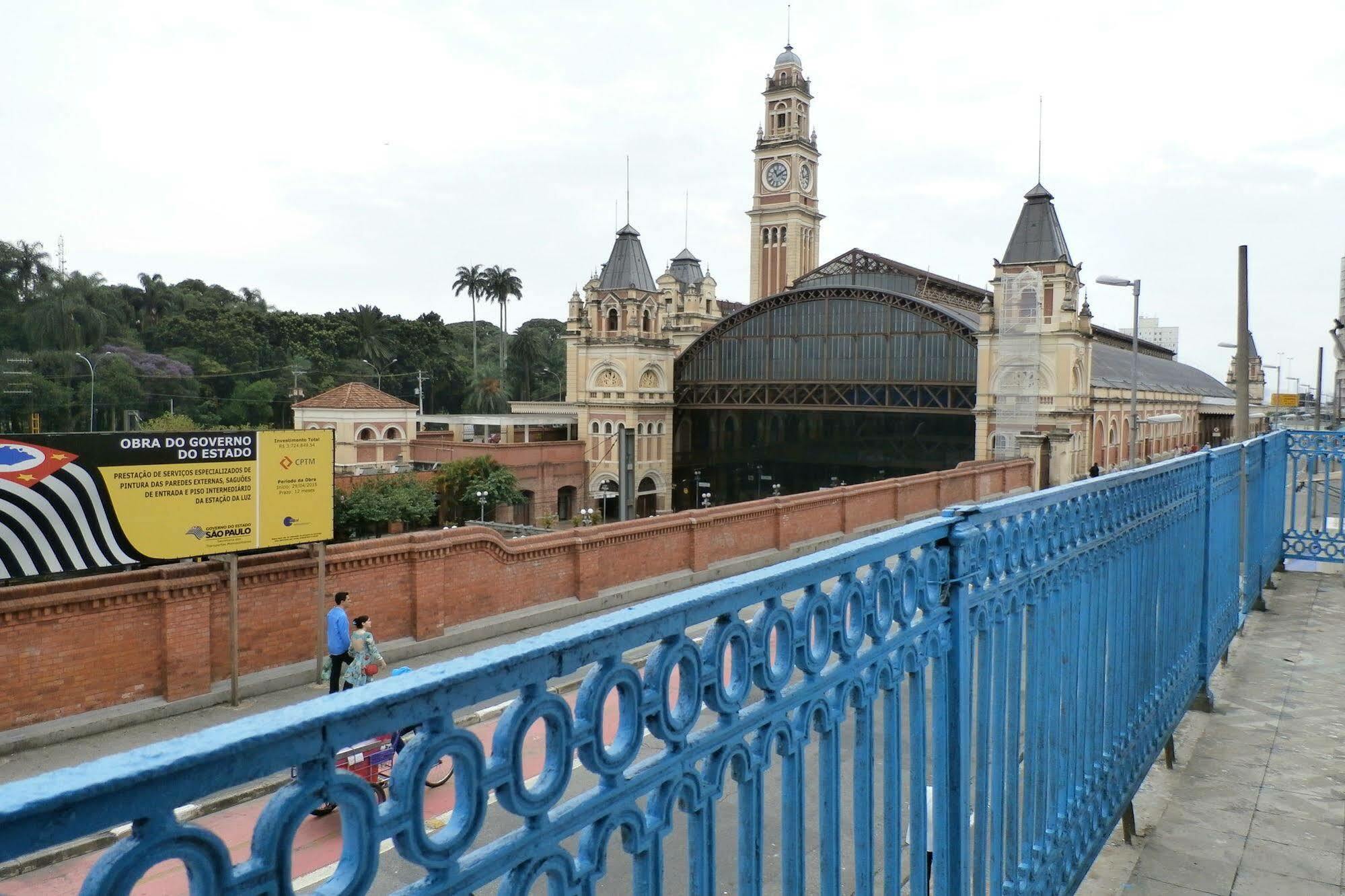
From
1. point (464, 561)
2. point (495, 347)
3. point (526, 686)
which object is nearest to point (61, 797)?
point (526, 686)

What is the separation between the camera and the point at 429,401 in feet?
253

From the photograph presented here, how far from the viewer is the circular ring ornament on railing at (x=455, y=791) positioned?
141 centimetres

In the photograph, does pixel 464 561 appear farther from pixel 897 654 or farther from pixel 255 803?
pixel 897 654

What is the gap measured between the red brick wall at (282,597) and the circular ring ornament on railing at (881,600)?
10.1m

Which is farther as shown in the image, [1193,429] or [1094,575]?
[1193,429]

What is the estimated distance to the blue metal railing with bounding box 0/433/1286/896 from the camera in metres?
1.25

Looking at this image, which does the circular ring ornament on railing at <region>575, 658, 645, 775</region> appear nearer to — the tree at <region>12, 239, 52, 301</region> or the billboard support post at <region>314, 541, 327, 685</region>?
the billboard support post at <region>314, 541, 327, 685</region>

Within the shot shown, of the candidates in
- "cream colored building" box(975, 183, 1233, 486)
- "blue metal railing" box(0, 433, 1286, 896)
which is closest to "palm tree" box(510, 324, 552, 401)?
"cream colored building" box(975, 183, 1233, 486)

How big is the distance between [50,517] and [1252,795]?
10.9 meters

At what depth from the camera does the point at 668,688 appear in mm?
1847

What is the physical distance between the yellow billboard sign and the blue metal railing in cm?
903

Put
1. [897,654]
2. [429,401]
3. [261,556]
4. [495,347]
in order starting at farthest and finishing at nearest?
→ [495,347] → [429,401] → [261,556] → [897,654]

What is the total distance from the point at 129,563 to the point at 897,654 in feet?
33.8

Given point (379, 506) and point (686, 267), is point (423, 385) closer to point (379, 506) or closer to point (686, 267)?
point (686, 267)
